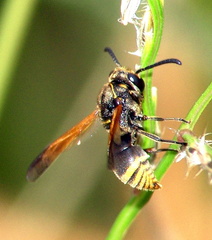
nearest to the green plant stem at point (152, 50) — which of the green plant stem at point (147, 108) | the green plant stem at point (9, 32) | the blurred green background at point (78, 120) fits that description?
the green plant stem at point (147, 108)

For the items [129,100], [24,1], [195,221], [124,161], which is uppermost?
[24,1]

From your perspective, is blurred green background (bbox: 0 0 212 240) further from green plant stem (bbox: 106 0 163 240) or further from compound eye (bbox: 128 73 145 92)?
green plant stem (bbox: 106 0 163 240)

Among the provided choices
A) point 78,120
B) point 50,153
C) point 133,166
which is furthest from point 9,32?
point 78,120

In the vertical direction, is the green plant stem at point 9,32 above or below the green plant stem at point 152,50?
above

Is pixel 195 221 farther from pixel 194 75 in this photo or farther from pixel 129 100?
pixel 129 100

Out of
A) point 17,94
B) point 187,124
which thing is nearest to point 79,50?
point 17,94

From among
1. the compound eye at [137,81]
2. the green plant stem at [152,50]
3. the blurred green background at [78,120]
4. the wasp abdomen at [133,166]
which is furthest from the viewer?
the blurred green background at [78,120]

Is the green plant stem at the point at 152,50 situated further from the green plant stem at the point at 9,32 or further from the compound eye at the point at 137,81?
the green plant stem at the point at 9,32

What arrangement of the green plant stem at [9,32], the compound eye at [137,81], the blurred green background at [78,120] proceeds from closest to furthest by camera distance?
the compound eye at [137,81] → the green plant stem at [9,32] → the blurred green background at [78,120]
